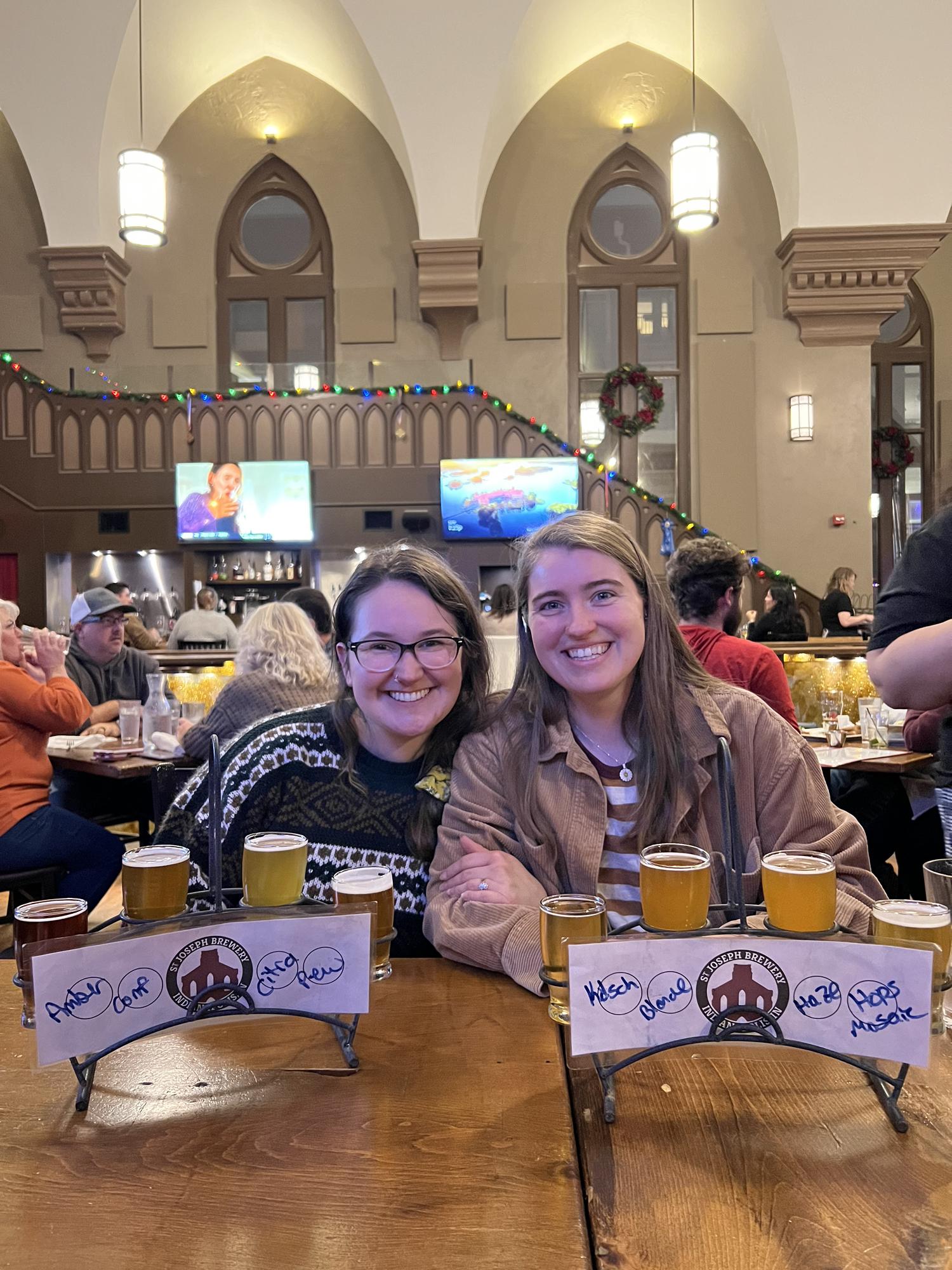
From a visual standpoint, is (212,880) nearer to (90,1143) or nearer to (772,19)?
(90,1143)

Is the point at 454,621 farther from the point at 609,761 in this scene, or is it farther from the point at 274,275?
the point at 274,275

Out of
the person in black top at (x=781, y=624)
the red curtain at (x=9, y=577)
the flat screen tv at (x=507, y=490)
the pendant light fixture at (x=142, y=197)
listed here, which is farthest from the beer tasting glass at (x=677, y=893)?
the red curtain at (x=9, y=577)

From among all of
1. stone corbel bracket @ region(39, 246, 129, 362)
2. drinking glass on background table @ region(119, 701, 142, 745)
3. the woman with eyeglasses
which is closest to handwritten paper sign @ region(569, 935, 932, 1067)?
the woman with eyeglasses

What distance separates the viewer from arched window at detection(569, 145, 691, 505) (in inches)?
470

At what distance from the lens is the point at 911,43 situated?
389 inches

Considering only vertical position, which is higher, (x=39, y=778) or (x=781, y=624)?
(x=781, y=624)

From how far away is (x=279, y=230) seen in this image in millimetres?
12242

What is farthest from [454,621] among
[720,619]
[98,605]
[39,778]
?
[98,605]

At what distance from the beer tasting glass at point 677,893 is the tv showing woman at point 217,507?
33.1ft

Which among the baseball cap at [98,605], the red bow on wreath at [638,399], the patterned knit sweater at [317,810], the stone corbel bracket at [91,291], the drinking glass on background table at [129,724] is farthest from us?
the red bow on wreath at [638,399]

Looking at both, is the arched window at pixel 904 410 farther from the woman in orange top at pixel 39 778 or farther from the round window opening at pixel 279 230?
the woman in orange top at pixel 39 778

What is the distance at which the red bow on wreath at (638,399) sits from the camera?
11.8 metres

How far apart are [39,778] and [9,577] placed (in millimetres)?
8459

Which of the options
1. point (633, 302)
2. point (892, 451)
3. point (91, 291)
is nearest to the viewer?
point (91, 291)
